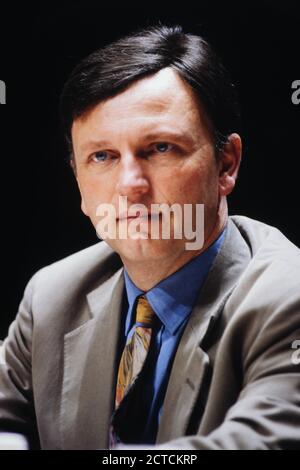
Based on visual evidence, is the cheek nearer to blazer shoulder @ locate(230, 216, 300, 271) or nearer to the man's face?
the man's face

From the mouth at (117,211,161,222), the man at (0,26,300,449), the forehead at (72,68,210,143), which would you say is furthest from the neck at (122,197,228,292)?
the forehead at (72,68,210,143)

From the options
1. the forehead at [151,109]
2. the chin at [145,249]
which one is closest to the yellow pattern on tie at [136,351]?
the chin at [145,249]

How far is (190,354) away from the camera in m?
1.59

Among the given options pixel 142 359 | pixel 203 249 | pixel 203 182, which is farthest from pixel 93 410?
pixel 203 182

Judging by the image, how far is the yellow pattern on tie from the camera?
1.66 m

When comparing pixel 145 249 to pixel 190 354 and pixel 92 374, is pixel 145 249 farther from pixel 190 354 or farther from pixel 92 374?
pixel 92 374

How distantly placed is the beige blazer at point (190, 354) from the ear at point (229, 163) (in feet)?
0.34

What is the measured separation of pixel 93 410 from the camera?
1713mm

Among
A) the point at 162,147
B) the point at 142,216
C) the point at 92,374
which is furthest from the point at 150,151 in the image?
the point at 92,374

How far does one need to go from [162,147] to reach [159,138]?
0.03 m

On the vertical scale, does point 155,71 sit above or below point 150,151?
above

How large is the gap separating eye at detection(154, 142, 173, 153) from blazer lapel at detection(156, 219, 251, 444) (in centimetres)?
27
